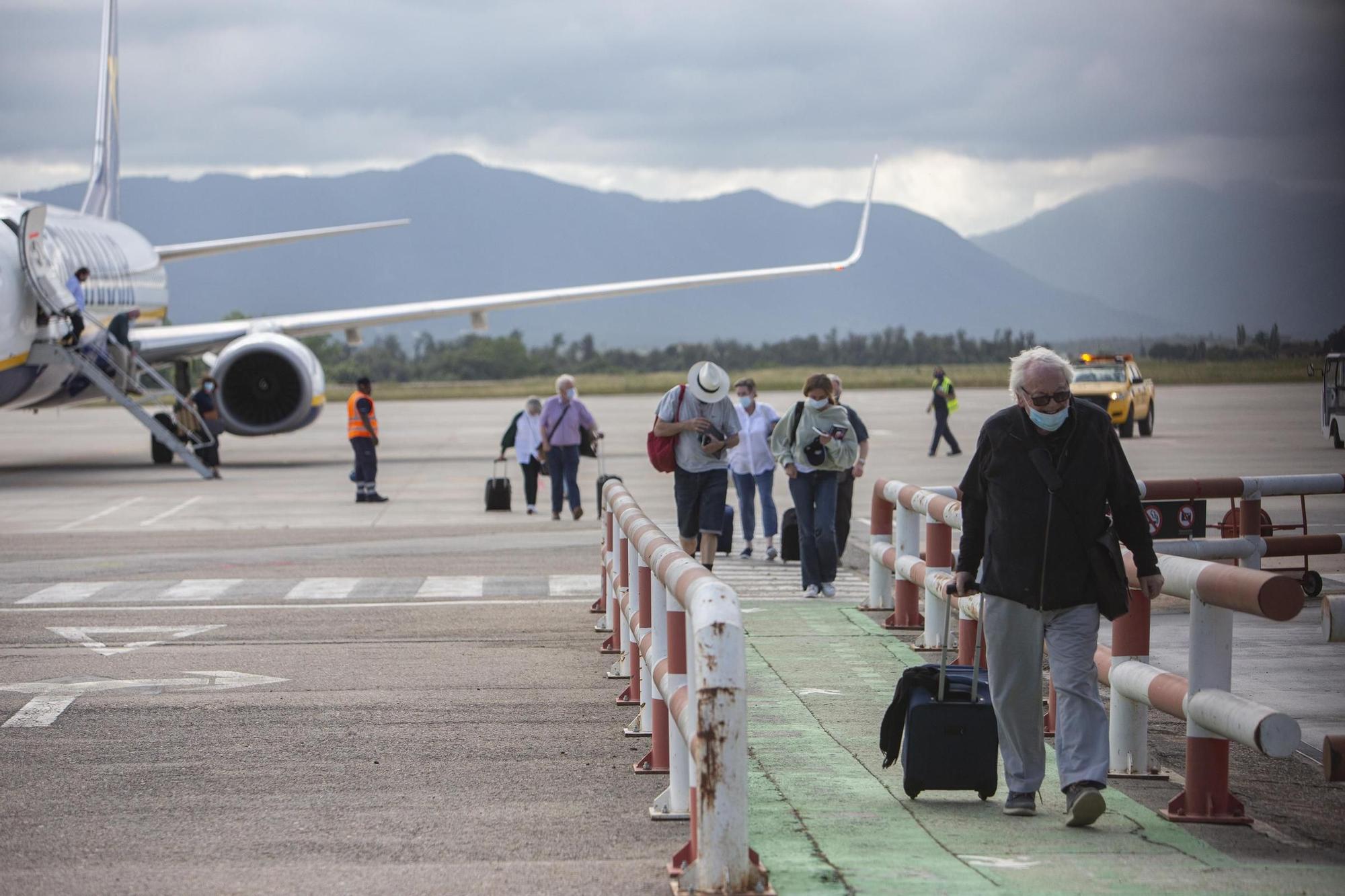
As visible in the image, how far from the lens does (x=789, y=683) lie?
9.33 m

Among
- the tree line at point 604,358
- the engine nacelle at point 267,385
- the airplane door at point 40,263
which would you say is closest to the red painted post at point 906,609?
the airplane door at point 40,263

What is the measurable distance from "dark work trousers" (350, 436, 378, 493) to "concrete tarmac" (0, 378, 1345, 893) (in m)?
0.58

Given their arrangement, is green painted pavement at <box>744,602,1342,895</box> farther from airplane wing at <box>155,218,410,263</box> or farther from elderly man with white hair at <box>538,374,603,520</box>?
airplane wing at <box>155,218,410,263</box>

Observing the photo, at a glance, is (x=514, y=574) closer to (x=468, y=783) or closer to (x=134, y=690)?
(x=134, y=690)

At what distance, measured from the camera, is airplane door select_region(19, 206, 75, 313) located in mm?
25797

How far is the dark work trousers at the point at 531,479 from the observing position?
72.3 ft

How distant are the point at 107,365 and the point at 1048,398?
26572 millimetres

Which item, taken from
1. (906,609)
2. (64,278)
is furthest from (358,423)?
(906,609)

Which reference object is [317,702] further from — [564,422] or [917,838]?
[564,422]

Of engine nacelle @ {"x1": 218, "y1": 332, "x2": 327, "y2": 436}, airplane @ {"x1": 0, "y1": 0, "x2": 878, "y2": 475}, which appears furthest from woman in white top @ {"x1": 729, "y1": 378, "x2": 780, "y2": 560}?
engine nacelle @ {"x1": 218, "y1": 332, "x2": 327, "y2": 436}

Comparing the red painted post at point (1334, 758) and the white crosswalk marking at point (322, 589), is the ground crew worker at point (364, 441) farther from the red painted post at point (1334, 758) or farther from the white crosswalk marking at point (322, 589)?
the red painted post at point (1334, 758)

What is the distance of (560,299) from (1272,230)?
69.6ft

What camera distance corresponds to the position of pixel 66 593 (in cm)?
1410

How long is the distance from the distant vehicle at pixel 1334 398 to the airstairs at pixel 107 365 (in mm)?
18023
